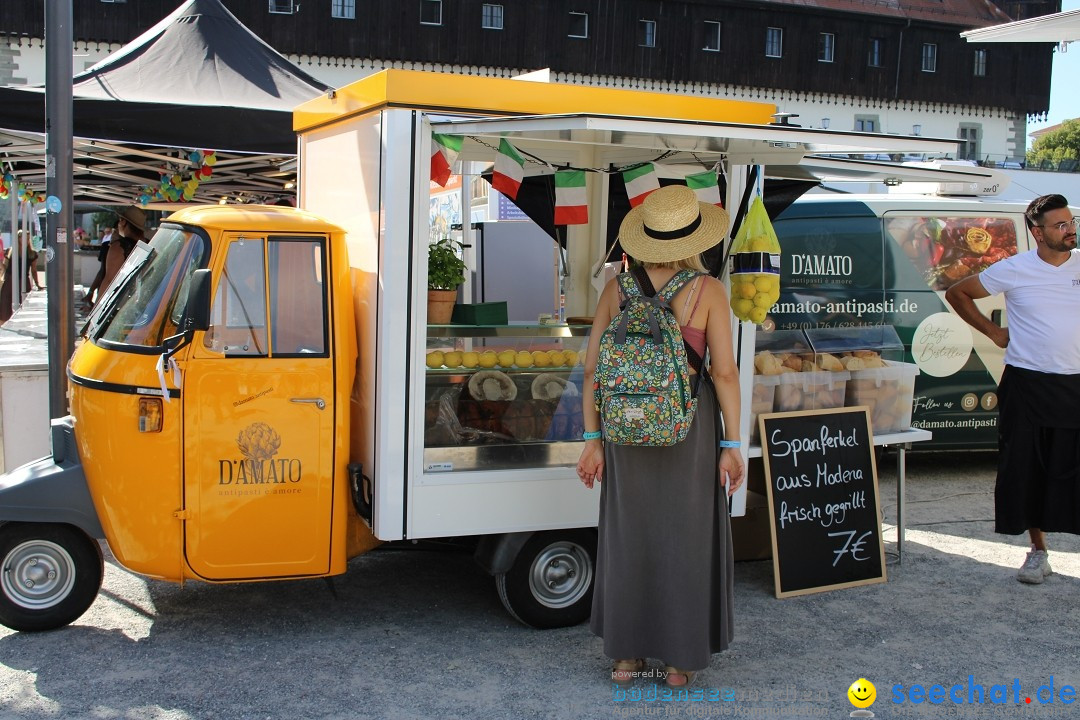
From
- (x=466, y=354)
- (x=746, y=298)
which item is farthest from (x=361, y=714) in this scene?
(x=746, y=298)

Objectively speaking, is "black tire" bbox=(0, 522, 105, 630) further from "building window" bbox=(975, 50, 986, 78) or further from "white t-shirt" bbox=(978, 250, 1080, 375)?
"building window" bbox=(975, 50, 986, 78)

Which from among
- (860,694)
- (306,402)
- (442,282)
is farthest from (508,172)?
(860,694)

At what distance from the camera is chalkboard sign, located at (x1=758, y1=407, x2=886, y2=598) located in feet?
16.6

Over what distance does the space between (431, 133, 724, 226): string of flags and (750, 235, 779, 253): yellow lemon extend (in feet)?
1.09

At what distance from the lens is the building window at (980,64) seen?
4344 cm

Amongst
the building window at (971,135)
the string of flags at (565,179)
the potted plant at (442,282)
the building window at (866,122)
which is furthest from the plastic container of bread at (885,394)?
the building window at (971,135)

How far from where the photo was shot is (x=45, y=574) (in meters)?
4.20

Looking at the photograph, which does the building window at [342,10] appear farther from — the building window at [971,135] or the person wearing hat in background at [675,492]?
the person wearing hat in background at [675,492]

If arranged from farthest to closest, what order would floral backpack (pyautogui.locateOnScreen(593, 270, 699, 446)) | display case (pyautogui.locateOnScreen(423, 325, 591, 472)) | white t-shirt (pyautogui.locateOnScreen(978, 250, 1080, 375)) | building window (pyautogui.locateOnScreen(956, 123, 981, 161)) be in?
1. building window (pyautogui.locateOnScreen(956, 123, 981, 161))
2. white t-shirt (pyautogui.locateOnScreen(978, 250, 1080, 375))
3. display case (pyautogui.locateOnScreen(423, 325, 591, 472))
4. floral backpack (pyautogui.locateOnScreen(593, 270, 699, 446))

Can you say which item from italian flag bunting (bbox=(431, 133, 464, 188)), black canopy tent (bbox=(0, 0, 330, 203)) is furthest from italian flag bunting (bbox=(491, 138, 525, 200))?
black canopy tent (bbox=(0, 0, 330, 203))

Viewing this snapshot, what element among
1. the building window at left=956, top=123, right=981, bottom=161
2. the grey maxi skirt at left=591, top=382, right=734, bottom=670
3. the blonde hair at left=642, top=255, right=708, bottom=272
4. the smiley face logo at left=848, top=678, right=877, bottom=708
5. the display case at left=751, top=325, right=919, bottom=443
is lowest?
the smiley face logo at left=848, top=678, right=877, bottom=708

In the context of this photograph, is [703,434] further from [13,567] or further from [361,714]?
[13,567]

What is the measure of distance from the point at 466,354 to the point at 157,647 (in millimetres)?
1721

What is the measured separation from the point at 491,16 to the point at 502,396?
1354 inches
